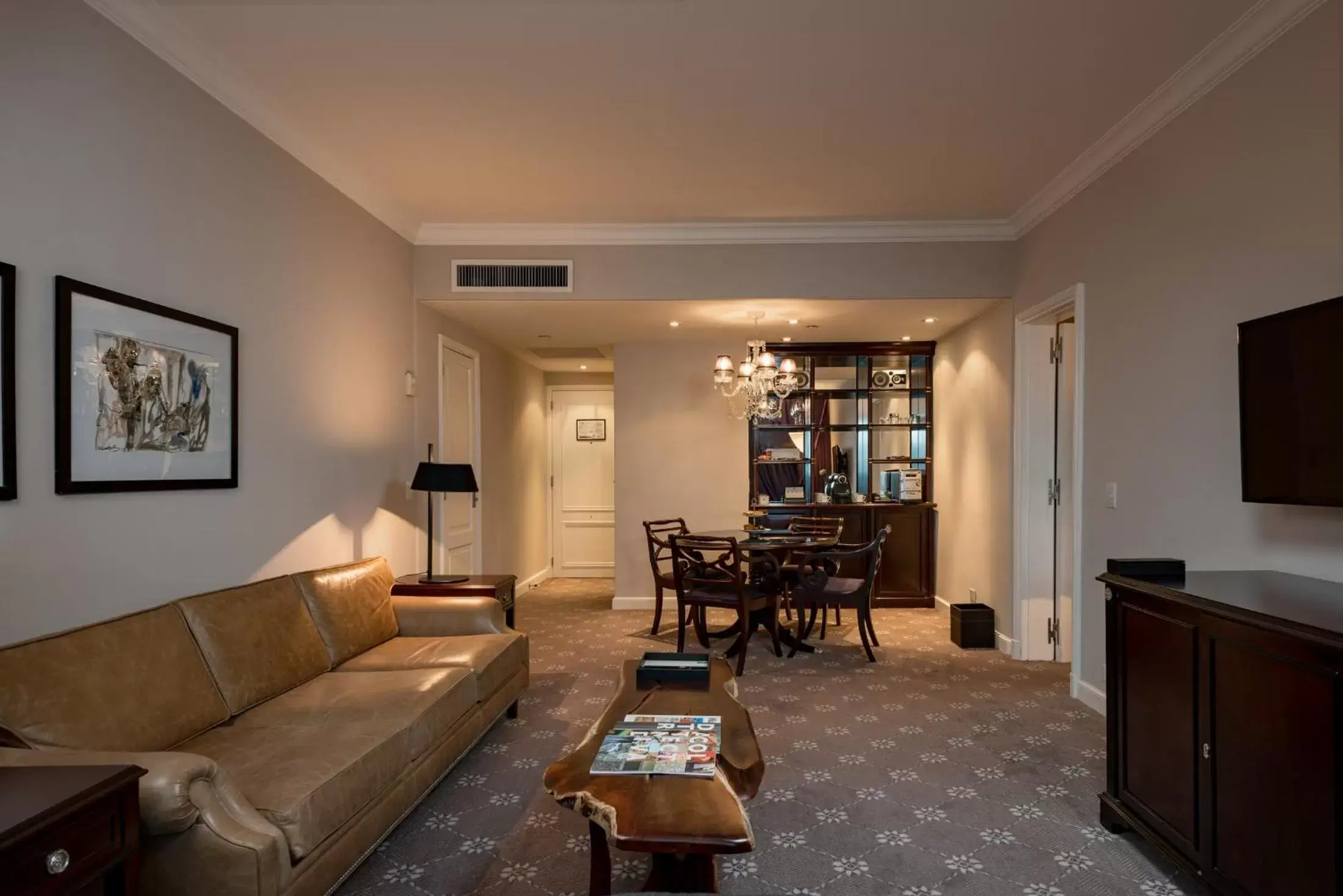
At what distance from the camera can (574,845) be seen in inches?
95.4

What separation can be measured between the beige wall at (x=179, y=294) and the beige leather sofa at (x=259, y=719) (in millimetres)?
271

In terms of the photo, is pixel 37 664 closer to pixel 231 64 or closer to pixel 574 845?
pixel 574 845

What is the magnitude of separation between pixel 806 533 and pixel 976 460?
4.58ft

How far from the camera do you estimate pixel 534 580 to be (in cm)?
769

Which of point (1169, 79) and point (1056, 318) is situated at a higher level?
point (1169, 79)

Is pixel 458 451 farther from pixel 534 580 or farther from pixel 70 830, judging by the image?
pixel 70 830

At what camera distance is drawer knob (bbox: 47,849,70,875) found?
1289 millimetres

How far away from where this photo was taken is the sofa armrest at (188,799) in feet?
5.16

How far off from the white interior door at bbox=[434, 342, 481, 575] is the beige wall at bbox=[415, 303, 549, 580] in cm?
11

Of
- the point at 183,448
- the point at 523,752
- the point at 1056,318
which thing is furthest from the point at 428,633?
the point at 1056,318

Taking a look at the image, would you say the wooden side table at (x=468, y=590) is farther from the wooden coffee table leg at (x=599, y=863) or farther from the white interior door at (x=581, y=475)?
the white interior door at (x=581, y=475)

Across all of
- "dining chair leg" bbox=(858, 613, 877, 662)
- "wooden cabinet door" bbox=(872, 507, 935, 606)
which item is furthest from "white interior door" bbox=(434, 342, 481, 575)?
"wooden cabinet door" bbox=(872, 507, 935, 606)

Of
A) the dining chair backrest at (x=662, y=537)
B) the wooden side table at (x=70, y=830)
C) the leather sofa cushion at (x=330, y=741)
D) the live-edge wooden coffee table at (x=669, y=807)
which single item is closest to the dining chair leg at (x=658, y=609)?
the dining chair backrest at (x=662, y=537)

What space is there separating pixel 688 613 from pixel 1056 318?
3.50m
